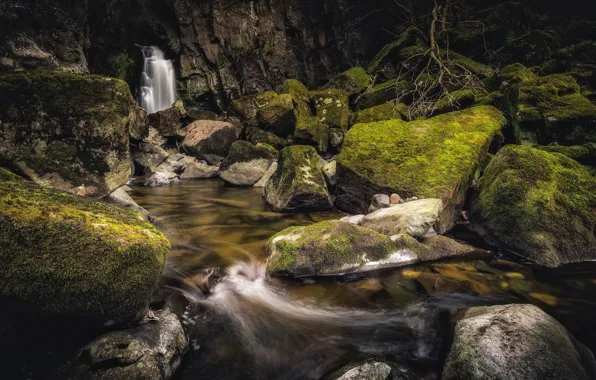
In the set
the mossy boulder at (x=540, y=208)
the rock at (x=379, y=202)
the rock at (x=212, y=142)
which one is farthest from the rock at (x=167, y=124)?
the mossy boulder at (x=540, y=208)

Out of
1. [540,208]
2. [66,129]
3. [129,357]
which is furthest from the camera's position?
[540,208]

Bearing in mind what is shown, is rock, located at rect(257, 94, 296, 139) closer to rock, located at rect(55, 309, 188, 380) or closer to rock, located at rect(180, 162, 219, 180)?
rock, located at rect(180, 162, 219, 180)

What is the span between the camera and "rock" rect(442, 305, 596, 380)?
7.09 ft

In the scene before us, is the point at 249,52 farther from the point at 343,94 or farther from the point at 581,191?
the point at 581,191

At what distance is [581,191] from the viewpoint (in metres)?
4.85

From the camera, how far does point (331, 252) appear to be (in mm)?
4098

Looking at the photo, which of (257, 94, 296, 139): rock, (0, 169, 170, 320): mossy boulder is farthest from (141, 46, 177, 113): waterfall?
(0, 169, 170, 320): mossy boulder

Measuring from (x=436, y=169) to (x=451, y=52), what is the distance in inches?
540

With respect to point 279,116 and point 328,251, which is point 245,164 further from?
point 328,251

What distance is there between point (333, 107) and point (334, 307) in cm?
1421

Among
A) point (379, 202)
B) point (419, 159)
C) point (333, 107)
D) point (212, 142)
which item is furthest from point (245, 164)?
point (333, 107)

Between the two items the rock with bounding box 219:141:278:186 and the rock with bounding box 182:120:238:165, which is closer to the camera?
the rock with bounding box 219:141:278:186

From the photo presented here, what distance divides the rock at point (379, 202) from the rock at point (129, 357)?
4.22 meters

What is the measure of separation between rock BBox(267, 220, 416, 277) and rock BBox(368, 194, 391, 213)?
51.3 inches
